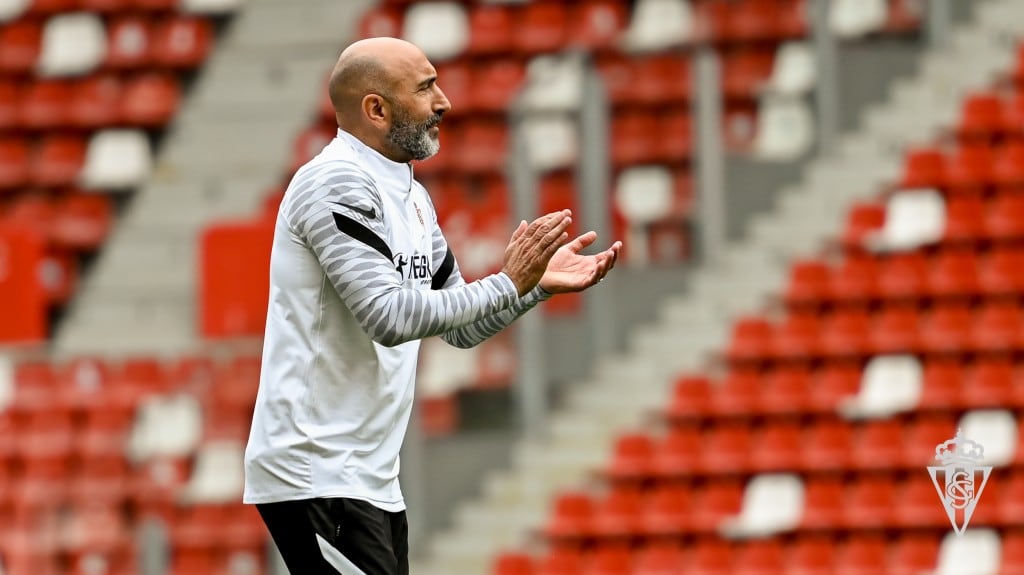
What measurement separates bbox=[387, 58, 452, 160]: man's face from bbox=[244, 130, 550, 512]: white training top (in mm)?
54

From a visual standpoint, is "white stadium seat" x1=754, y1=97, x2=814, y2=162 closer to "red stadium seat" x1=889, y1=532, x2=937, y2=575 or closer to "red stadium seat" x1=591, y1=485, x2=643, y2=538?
"red stadium seat" x1=591, y1=485, x2=643, y2=538

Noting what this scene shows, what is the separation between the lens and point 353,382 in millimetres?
3660

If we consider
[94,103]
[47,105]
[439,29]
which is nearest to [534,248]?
[439,29]

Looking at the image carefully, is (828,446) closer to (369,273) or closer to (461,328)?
(461,328)

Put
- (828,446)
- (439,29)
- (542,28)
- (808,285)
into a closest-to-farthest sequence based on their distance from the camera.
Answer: (828,446)
(808,285)
(542,28)
(439,29)

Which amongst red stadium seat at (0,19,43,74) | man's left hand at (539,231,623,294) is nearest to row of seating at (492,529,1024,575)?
man's left hand at (539,231,623,294)

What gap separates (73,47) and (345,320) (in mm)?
8084

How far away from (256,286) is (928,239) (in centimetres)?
282

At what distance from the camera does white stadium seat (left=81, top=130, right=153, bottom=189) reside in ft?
35.7

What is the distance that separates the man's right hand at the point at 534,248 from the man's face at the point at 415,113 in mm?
231

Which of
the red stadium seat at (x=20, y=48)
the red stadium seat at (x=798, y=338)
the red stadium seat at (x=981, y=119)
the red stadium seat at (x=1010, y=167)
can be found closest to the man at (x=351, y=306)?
the red stadium seat at (x=798, y=338)

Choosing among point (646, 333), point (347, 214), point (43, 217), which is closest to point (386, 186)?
point (347, 214)

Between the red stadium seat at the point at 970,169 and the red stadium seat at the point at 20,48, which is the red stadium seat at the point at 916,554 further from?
the red stadium seat at the point at 20,48

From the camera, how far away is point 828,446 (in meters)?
7.87
